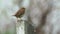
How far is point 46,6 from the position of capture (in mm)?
1876

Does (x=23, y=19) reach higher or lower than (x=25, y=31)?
higher

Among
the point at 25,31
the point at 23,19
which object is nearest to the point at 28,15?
the point at 23,19

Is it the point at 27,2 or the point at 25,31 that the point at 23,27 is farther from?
the point at 27,2

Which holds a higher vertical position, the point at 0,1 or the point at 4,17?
the point at 0,1

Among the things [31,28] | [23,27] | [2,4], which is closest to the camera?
[23,27]

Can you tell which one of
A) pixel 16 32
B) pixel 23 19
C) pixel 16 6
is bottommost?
pixel 16 32

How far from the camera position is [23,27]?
1.81 metres

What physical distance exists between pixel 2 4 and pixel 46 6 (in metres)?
0.55

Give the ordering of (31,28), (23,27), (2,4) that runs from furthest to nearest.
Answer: (2,4) < (31,28) < (23,27)

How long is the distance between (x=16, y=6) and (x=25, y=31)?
35cm

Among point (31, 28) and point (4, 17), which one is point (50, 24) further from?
point (4, 17)

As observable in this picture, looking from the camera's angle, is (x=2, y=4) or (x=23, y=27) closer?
(x=23, y=27)

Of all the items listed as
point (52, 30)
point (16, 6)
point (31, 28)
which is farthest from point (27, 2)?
point (52, 30)

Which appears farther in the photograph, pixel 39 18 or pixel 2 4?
pixel 2 4
